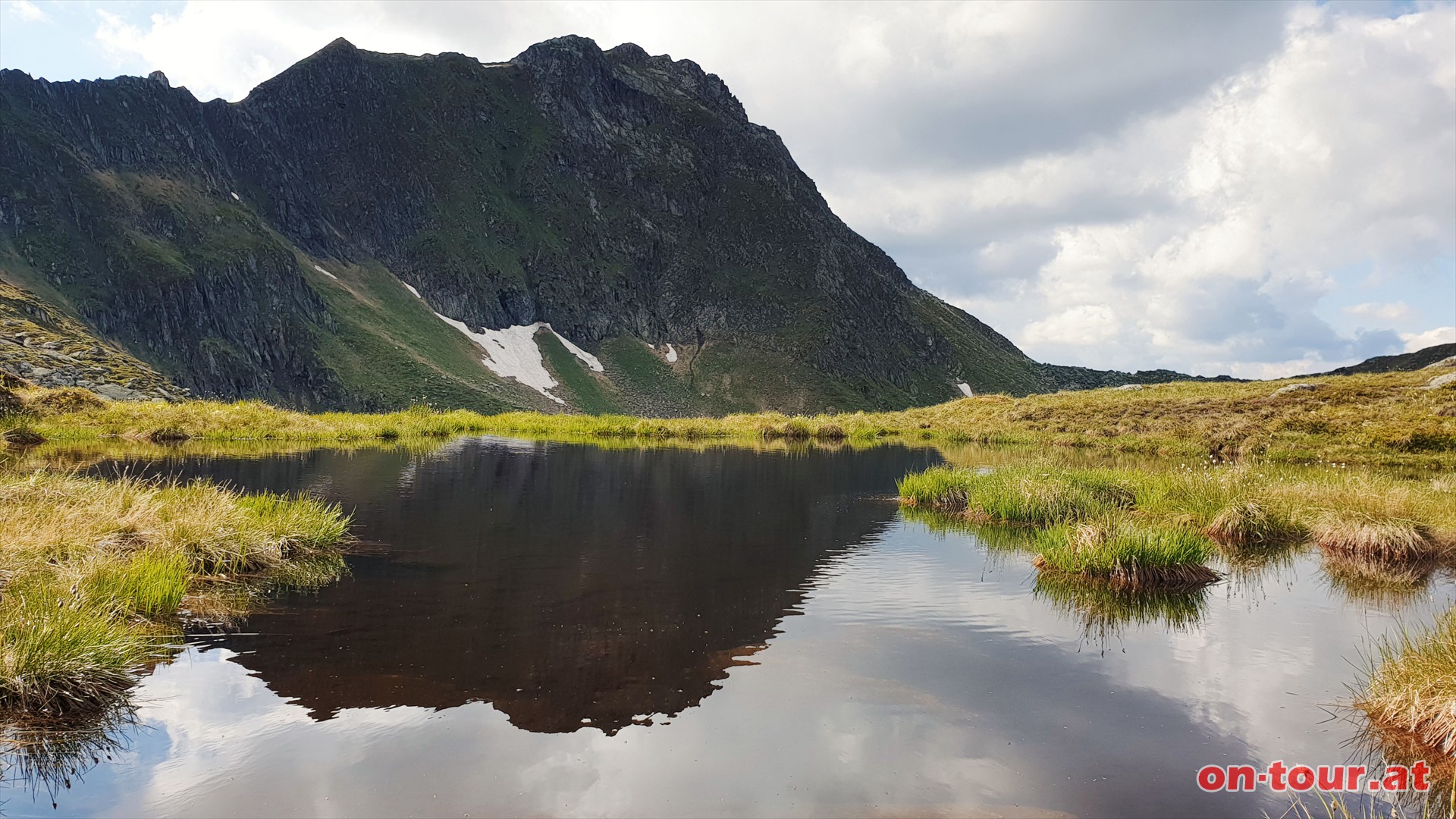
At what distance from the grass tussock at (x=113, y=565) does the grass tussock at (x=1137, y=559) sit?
15182 mm

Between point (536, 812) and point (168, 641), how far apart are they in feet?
24.1

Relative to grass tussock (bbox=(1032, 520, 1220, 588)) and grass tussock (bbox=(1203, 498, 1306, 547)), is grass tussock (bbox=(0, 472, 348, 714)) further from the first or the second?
grass tussock (bbox=(1203, 498, 1306, 547))

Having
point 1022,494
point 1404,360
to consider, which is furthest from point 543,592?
point 1404,360

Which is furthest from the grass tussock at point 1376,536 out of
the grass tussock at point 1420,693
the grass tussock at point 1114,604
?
the grass tussock at point 1420,693

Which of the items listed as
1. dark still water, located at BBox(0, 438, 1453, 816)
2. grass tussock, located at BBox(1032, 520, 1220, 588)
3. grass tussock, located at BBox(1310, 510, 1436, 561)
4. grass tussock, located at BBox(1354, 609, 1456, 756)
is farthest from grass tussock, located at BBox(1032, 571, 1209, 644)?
grass tussock, located at BBox(1310, 510, 1436, 561)

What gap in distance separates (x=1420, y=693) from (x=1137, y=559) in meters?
6.74

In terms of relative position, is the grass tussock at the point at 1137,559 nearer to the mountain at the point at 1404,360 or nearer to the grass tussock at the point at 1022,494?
the grass tussock at the point at 1022,494

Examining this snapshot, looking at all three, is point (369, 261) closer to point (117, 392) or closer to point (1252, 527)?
point (117, 392)

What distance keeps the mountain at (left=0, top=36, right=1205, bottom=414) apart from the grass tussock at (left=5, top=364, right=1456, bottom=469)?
191 ft

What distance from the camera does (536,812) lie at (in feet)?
21.4

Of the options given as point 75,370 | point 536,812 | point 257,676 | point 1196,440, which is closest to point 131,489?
point 257,676

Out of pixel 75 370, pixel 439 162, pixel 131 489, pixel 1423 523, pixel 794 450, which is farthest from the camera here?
pixel 439 162

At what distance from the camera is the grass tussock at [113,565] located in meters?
8.06

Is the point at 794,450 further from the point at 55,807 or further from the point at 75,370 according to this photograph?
the point at 75,370
